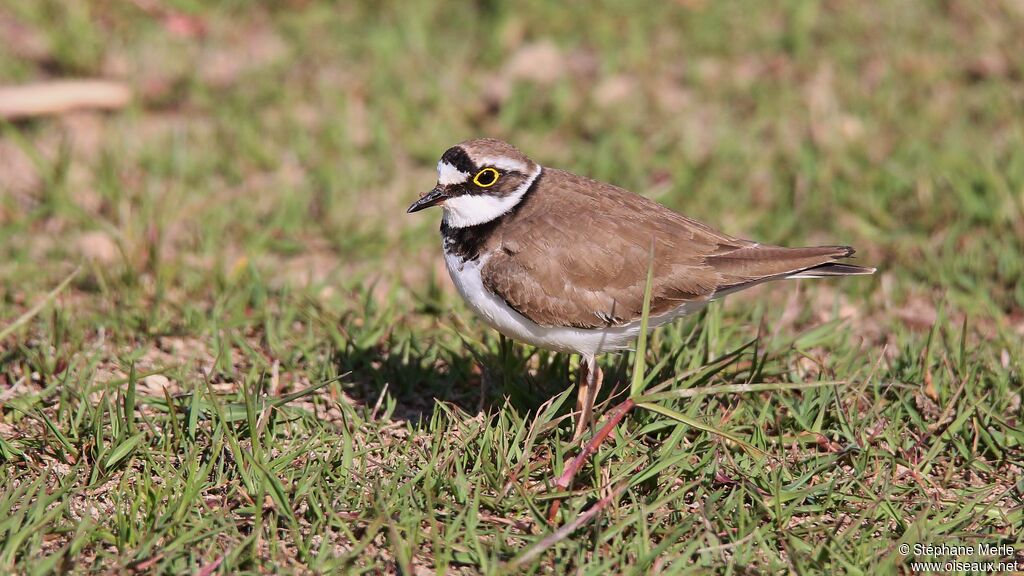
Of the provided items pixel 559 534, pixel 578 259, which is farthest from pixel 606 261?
pixel 559 534

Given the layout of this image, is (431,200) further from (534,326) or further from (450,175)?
(534,326)

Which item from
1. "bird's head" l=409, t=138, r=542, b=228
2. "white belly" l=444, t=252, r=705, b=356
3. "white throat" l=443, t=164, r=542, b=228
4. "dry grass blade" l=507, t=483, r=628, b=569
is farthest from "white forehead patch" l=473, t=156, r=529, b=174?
"dry grass blade" l=507, t=483, r=628, b=569

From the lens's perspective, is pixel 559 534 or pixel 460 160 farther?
pixel 460 160

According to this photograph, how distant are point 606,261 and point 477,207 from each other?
70cm

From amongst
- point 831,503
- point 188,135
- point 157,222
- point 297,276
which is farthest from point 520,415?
point 188,135

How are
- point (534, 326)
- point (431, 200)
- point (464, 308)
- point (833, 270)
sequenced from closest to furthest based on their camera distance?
1. point (534, 326)
2. point (833, 270)
3. point (431, 200)
4. point (464, 308)

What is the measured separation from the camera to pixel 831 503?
15.7ft

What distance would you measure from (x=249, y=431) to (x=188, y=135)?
4.01 m

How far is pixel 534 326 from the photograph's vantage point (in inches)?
198

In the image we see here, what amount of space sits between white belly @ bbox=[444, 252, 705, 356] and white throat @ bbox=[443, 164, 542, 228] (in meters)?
0.22

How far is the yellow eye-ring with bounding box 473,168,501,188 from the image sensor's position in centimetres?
532

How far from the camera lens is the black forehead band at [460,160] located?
17.4ft

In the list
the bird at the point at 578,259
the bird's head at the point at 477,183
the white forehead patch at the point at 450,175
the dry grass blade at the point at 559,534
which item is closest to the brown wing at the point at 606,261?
the bird at the point at 578,259

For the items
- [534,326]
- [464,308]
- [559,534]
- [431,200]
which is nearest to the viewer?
[559,534]
